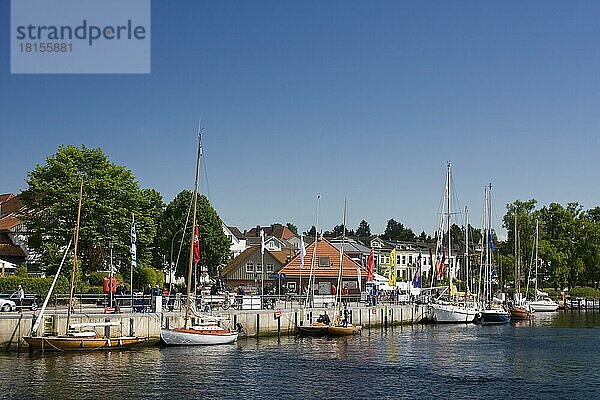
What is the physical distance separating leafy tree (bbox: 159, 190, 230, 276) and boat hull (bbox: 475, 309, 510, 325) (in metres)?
34.5

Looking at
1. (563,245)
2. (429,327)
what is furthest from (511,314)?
(563,245)

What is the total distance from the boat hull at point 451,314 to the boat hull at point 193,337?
96.6 ft

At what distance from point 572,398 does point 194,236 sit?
84.9 feet

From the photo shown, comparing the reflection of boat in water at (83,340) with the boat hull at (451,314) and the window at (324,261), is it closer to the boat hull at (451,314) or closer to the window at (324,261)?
the boat hull at (451,314)

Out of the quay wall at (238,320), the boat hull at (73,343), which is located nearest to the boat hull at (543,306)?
the quay wall at (238,320)

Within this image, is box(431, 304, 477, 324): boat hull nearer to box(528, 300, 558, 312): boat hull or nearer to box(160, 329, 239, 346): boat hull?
box(528, 300, 558, 312): boat hull

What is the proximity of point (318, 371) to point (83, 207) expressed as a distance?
1421 inches

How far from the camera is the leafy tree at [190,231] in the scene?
98.6m

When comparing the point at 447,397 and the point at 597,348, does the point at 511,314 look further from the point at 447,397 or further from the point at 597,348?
the point at 447,397

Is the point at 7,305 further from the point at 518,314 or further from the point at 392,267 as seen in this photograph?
the point at 518,314

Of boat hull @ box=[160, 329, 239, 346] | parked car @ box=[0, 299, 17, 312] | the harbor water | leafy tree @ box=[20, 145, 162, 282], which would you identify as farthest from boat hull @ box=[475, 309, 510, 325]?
parked car @ box=[0, 299, 17, 312]

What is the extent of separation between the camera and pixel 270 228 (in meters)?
185

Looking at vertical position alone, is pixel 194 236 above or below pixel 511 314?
above

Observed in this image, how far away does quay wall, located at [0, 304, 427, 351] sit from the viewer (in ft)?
151
